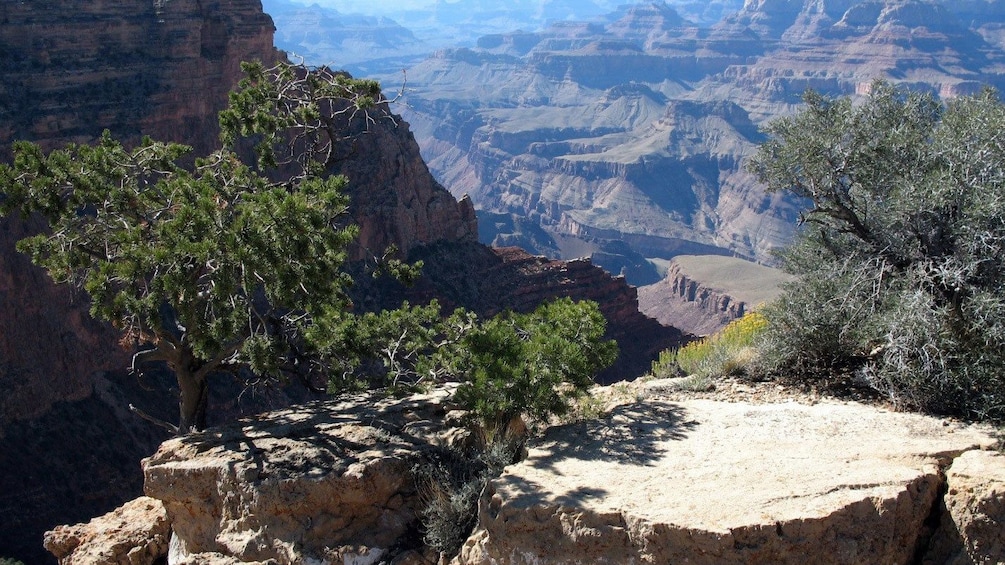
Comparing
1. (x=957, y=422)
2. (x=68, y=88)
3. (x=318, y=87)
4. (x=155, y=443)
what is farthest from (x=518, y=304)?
(x=957, y=422)

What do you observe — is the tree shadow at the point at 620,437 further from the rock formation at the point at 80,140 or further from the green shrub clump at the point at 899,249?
the rock formation at the point at 80,140

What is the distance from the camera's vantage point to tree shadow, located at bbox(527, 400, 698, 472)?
29.4 ft

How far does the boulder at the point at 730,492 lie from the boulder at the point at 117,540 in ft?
14.0

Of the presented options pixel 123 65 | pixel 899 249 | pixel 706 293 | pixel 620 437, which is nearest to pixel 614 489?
pixel 620 437

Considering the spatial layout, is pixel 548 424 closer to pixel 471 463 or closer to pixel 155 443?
pixel 471 463

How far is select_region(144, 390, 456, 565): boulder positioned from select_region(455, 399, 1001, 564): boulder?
1.18 m

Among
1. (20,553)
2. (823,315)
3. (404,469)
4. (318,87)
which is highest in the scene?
(318,87)

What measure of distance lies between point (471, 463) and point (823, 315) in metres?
5.01

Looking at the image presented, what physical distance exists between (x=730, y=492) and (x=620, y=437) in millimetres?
1879

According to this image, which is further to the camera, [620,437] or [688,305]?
[688,305]

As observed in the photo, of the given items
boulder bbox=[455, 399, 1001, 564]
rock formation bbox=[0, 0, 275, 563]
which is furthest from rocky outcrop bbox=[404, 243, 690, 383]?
boulder bbox=[455, 399, 1001, 564]

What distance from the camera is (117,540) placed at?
10227mm

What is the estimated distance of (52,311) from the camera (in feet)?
104

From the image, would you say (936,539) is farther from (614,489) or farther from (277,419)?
(277,419)
